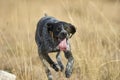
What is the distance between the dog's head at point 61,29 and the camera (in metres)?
7.49

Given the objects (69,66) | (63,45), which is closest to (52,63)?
(69,66)

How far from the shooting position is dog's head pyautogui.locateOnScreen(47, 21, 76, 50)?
748 cm

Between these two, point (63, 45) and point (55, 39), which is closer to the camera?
point (63, 45)

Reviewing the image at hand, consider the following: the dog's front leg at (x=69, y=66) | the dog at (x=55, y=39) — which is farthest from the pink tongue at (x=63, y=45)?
the dog's front leg at (x=69, y=66)

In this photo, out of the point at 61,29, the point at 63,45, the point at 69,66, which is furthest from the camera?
the point at 69,66

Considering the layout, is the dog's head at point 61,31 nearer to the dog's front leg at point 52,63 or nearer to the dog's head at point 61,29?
the dog's head at point 61,29

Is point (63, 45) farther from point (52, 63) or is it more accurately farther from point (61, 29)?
point (52, 63)

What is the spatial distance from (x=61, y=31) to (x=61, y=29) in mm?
63

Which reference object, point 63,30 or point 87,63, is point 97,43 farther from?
point 63,30

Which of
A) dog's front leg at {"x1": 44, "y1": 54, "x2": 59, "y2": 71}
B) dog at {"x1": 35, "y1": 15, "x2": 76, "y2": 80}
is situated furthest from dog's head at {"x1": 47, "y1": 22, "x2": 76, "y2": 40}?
dog's front leg at {"x1": 44, "y1": 54, "x2": 59, "y2": 71}

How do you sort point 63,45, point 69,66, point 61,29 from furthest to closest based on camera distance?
point 69,66 → point 61,29 → point 63,45

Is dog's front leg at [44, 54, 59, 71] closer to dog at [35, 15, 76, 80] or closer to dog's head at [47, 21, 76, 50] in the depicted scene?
dog at [35, 15, 76, 80]

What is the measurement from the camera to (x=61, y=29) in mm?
7570

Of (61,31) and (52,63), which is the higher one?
(61,31)
